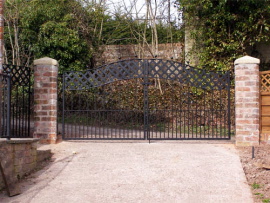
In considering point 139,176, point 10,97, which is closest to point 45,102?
point 10,97

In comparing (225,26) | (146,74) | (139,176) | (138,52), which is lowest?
(139,176)

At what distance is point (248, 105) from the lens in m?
7.61

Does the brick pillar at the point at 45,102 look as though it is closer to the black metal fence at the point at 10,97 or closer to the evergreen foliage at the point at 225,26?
the black metal fence at the point at 10,97

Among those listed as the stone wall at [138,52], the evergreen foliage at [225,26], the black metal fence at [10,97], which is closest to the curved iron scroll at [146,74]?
the black metal fence at [10,97]

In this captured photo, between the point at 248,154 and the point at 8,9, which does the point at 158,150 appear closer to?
the point at 248,154

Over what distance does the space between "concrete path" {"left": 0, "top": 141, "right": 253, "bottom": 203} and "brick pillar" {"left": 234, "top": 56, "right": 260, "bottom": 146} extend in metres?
0.45

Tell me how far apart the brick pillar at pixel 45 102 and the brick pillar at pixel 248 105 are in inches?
167

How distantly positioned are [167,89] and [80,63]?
12.6 ft

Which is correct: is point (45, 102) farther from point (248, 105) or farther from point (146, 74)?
point (248, 105)

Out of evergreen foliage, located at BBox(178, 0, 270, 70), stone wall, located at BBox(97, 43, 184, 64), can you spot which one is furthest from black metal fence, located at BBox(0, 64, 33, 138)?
stone wall, located at BBox(97, 43, 184, 64)

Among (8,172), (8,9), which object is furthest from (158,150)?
(8,9)

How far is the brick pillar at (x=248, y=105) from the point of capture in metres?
7.60

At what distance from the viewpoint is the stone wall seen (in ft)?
49.8

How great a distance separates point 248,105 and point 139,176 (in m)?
3.25
